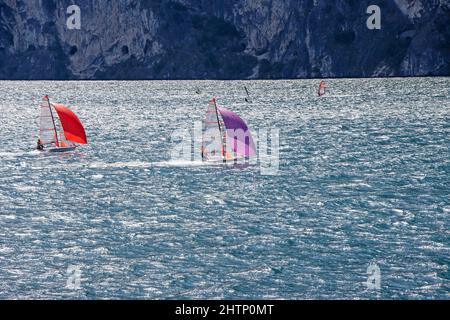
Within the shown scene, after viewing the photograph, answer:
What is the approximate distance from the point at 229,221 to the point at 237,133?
1747 centimetres

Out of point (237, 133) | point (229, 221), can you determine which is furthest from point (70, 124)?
point (229, 221)

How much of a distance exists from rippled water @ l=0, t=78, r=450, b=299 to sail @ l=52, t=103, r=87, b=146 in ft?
7.10

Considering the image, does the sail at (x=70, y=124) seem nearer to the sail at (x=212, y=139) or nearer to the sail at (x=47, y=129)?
the sail at (x=47, y=129)

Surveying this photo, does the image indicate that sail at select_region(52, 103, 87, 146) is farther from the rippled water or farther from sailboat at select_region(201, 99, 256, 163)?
sailboat at select_region(201, 99, 256, 163)

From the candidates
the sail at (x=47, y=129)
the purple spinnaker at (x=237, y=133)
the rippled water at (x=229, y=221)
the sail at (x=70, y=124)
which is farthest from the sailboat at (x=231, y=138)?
the sail at (x=47, y=129)

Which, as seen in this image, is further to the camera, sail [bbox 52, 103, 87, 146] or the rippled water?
sail [bbox 52, 103, 87, 146]

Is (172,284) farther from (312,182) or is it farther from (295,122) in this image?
(295,122)

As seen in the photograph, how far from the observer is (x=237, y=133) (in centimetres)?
6438

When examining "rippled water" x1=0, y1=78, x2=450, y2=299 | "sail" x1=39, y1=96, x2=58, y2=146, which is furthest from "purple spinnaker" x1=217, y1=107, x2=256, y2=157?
"sail" x1=39, y1=96, x2=58, y2=146

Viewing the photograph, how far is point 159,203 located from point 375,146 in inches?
1438

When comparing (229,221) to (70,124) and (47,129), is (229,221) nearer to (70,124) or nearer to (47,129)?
(70,124)

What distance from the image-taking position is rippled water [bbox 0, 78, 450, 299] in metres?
35.3

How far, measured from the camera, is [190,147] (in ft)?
293
